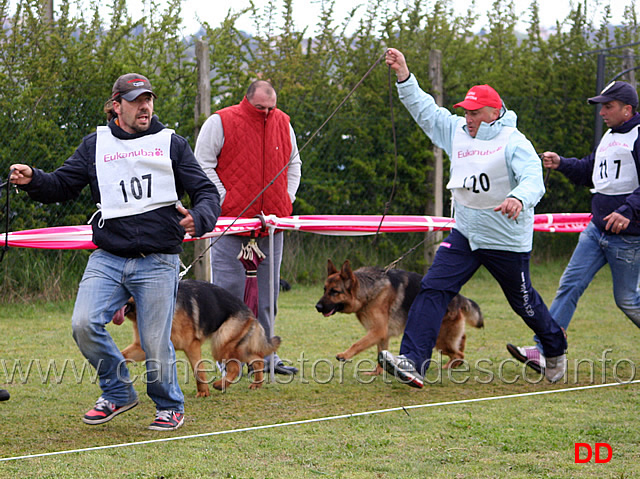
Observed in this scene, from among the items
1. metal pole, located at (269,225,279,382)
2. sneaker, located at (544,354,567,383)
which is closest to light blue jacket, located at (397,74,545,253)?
sneaker, located at (544,354,567,383)

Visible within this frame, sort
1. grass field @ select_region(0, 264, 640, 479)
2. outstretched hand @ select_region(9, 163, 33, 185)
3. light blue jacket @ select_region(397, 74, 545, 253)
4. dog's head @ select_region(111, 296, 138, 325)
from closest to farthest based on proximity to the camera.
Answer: grass field @ select_region(0, 264, 640, 479) → outstretched hand @ select_region(9, 163, 33, 185) → dog's head @ select_region(111, 296, 138, 325) → light blue jacket @ select_region(397, 74, 545, 253)

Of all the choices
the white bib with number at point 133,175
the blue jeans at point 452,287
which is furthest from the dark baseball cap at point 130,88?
the blue jeans at point 452,287

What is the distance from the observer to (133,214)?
13.9ft

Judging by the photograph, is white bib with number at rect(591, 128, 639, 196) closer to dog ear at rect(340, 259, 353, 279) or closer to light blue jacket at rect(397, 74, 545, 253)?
light blue jacket at rect(397, 74, 545, 253)

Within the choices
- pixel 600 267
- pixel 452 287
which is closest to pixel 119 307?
pixel 452 287

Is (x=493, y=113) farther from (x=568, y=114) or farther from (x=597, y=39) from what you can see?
(x=597, y=39)

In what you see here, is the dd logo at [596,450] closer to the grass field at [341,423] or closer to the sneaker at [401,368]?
the grass field at [341,423]

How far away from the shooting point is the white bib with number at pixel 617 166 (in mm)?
5949

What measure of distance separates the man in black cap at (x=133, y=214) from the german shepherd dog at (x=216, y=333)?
2.88 feet

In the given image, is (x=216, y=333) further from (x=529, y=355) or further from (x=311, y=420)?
(x=529, y=355)

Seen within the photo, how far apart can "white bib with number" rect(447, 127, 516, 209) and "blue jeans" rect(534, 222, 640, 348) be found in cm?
116

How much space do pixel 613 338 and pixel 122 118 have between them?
5266mm

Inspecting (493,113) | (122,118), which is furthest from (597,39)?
(122,118)

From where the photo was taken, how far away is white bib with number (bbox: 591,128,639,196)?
19.5 ft
